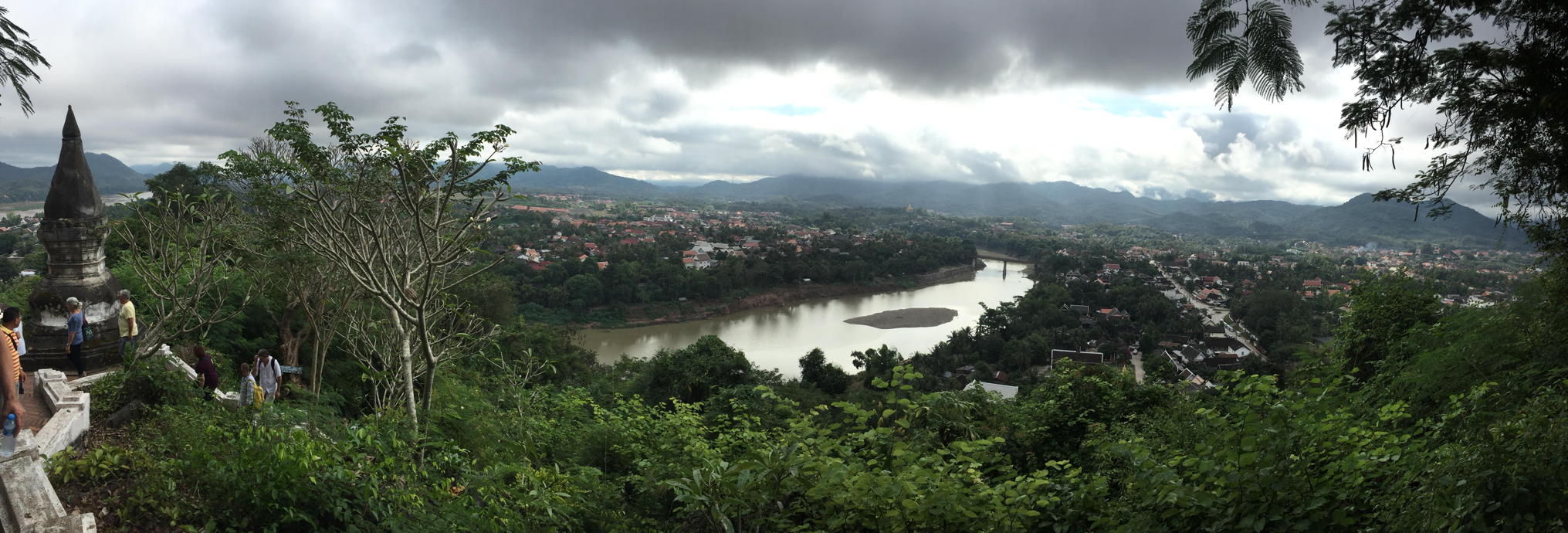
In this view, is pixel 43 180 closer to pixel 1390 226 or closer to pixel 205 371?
pixel 205 371

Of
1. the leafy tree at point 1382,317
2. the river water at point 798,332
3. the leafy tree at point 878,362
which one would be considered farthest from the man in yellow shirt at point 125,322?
the river water at point 798,332

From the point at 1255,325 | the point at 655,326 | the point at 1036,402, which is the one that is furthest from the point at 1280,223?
the point at 1036,402

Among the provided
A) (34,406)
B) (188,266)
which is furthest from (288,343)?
(34,406)

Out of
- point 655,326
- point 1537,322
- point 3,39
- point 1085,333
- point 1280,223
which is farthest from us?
point 1280,223

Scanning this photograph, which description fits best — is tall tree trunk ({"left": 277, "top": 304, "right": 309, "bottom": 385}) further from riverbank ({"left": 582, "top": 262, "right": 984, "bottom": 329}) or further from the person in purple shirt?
riverbank ({"left": 582, "top": 262, "right": 984, "bottom": 329})

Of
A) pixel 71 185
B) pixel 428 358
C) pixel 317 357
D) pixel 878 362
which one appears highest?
pixel 71 185

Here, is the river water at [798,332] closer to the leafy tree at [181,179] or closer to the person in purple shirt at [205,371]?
the leafy tree at [181,179]

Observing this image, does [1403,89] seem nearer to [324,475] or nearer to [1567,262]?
[1567,262]
